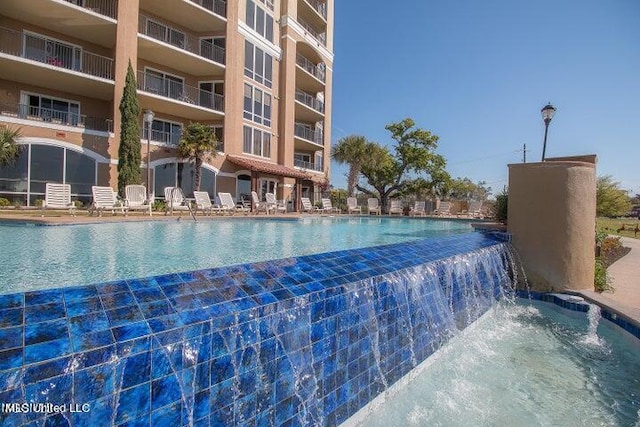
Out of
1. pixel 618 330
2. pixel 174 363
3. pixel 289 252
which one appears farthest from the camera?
pixel 289 252

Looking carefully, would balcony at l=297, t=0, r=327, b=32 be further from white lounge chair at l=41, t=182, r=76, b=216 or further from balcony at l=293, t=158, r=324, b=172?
white lounge chair at l=41, t=182, r=76, b=216

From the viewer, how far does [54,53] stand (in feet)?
56.1

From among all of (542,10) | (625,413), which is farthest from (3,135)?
(542,10)

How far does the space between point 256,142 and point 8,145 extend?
13822mm

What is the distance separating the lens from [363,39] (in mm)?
28281

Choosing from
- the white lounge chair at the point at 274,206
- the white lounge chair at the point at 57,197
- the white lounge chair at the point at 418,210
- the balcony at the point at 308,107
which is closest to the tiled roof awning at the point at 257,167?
the white lounge chair at the point at 274,206

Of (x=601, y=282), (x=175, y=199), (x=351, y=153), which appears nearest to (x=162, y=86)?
(x=175, y=199)

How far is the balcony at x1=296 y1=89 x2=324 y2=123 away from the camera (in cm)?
2953

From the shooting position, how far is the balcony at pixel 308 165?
1177 inches

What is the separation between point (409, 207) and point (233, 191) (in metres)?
12.8

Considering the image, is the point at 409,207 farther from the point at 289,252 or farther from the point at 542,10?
the point at 289,252

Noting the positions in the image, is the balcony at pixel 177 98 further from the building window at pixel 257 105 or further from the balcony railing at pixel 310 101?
the balcony railing at pixel 310 101

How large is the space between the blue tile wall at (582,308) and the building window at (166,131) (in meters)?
19.1

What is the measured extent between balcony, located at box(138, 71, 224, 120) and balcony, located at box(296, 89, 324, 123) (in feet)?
27.1
